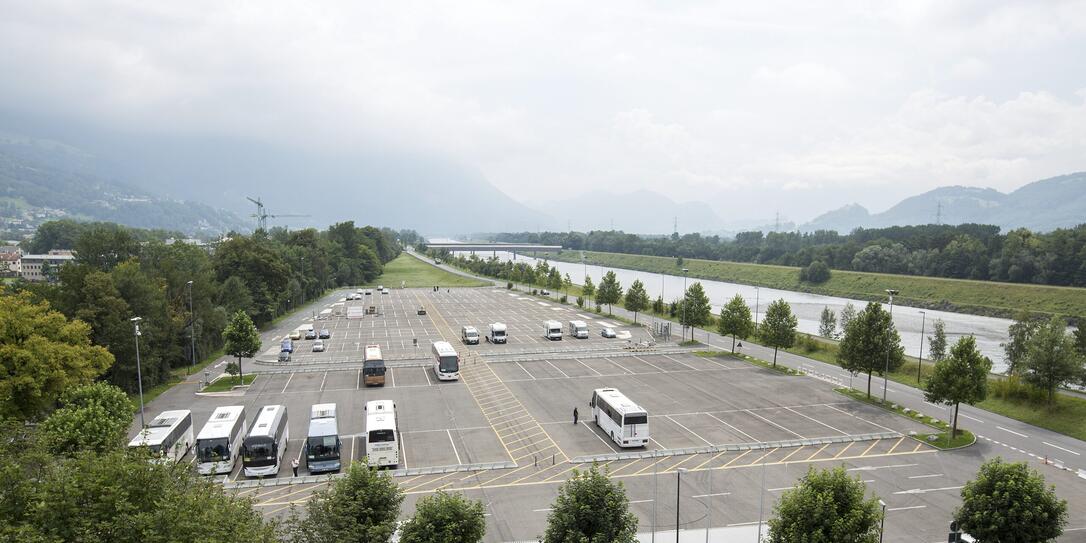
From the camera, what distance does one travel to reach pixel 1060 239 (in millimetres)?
106062

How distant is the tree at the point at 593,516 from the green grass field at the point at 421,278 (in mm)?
115278

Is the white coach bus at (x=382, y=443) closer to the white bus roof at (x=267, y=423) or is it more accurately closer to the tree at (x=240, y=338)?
the white bus roof at (x=267, y=423)

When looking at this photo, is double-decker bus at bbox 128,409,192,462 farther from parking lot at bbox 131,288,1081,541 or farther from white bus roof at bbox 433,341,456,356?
white bus roof at bbox 433,341,456,356

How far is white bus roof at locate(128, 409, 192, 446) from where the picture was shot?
2612 cm

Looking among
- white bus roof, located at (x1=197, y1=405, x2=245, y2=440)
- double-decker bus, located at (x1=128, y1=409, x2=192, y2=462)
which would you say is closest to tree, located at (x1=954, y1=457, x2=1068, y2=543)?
white bus roof, located at (x1=197, y1=405, x2=245, y2=440)

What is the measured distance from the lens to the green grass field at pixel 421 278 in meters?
136

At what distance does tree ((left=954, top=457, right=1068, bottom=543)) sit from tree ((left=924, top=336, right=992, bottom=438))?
1620cm

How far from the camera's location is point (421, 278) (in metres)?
151

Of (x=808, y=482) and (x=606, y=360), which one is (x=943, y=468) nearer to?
(x=808, y=482)

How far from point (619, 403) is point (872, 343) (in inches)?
788

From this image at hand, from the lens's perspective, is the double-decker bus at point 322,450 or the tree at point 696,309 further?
the tree at point 696,309

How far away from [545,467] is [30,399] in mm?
27287

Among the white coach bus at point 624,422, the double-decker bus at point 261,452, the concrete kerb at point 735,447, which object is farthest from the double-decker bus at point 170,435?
the white coach bus at point 624,422

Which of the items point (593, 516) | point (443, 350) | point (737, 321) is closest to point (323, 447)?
point (593, 516)
